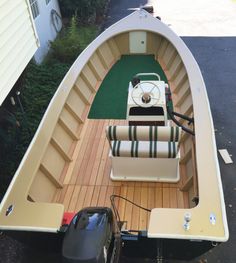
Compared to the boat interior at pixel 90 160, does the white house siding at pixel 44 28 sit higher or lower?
higher

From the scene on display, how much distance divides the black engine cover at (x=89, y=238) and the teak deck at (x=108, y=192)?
1157 millimetres

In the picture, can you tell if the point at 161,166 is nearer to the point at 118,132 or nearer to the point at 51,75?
the point at 118,132

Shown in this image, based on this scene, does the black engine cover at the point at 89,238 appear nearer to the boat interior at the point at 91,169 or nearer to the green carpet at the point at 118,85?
the boat interior at the point at 91,169

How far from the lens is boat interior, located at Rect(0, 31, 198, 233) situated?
3912mm

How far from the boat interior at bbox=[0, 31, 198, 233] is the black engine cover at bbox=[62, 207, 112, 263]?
0.64 meters

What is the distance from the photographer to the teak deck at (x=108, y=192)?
3.94m

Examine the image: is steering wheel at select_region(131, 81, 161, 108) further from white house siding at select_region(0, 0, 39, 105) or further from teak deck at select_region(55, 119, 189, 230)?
white house siding at select_region(0, 0, 39, 105)

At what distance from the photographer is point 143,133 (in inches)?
155

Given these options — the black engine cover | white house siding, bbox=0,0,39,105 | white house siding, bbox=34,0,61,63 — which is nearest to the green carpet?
white house siding, bbox=0,0,39,105

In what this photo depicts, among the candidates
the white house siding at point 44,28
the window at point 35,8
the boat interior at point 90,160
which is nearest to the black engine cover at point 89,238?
the boat interior at point 90,160

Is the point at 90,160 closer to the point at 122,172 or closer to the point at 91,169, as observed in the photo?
the point at 91,169

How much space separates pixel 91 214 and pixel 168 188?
5.50 feet

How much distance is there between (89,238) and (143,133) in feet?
5.78

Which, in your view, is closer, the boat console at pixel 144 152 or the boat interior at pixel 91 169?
the boat console at pixel 144 152
